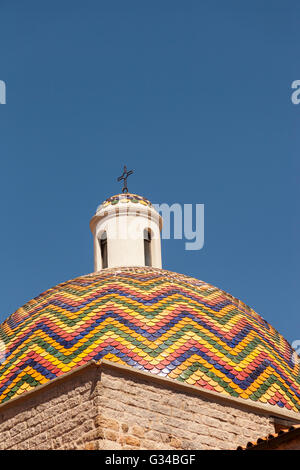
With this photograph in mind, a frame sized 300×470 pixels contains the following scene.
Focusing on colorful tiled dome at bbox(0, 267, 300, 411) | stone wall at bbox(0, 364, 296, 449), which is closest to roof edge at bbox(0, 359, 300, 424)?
stone wall at bbox(0, 364, 296, 449)

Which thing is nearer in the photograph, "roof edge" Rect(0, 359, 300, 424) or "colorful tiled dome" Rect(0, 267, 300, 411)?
"roof edge" Rect(0, 359, 300, 424)

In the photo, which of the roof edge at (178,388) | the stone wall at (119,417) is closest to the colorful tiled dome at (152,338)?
the roof edge at (178,388)

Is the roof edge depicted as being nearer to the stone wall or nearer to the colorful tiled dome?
the stone wall

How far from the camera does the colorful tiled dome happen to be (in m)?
9.46

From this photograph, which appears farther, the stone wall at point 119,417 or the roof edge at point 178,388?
the roof edge at point 178,388

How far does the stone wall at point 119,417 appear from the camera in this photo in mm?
7922

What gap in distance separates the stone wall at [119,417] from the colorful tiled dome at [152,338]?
1.81 ft

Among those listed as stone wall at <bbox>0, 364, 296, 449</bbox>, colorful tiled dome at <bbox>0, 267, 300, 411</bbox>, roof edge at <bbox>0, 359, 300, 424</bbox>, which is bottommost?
stone wall at <bbox>0, 364, 296, 449</bbox>

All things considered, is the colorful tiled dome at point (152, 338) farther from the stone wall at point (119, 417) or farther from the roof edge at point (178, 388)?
the stone wall at point (119, 417)

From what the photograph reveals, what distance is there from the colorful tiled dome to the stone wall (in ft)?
1.81

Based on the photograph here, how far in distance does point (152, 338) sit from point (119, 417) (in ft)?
6.48

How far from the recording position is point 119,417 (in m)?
7.96
